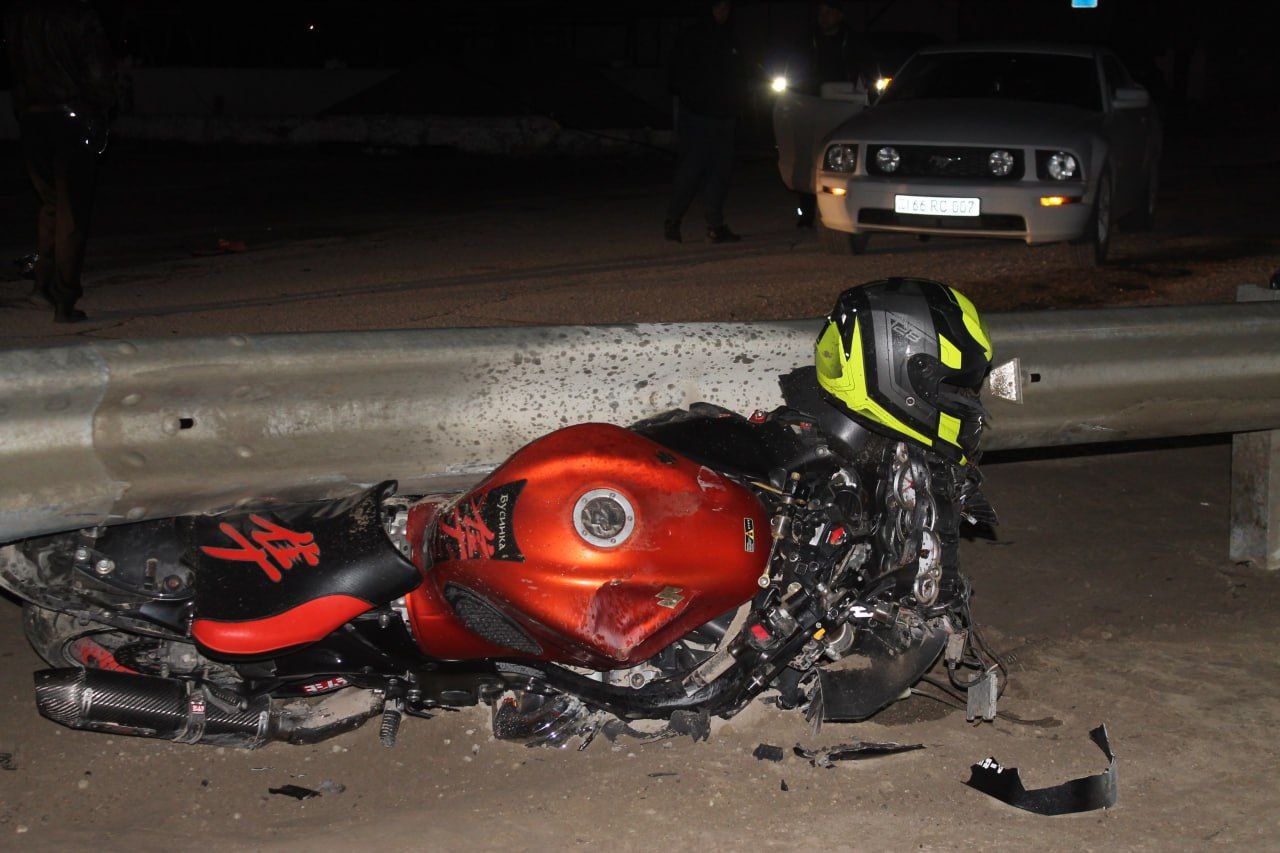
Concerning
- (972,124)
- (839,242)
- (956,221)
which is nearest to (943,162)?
(972,124)

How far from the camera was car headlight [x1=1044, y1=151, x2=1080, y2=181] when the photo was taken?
32.9ft

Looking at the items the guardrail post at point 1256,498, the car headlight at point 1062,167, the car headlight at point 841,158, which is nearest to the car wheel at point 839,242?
the car headlight at point 841,158

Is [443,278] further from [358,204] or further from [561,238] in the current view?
[358,204]

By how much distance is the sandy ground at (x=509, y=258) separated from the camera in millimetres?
8594

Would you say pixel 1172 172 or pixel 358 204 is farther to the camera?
pixel 1172 172

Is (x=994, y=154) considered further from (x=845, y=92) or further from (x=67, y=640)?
(x=67, y=640)

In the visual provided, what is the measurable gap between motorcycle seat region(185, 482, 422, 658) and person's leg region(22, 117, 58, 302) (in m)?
5.71

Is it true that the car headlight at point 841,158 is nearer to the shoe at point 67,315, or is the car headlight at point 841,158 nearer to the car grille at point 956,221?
the car grille at point 956,221

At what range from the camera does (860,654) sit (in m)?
3.56

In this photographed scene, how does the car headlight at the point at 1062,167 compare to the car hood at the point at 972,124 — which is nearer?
the car headlight at the point at 1062,167

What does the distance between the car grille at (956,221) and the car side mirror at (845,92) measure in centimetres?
166

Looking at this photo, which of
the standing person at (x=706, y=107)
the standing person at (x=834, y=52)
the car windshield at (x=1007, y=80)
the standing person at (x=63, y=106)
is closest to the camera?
the standing person at (x=63, y=106)

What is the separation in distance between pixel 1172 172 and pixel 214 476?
56.2 ft

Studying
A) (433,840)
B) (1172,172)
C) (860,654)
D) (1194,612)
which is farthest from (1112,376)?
(1172,172)
